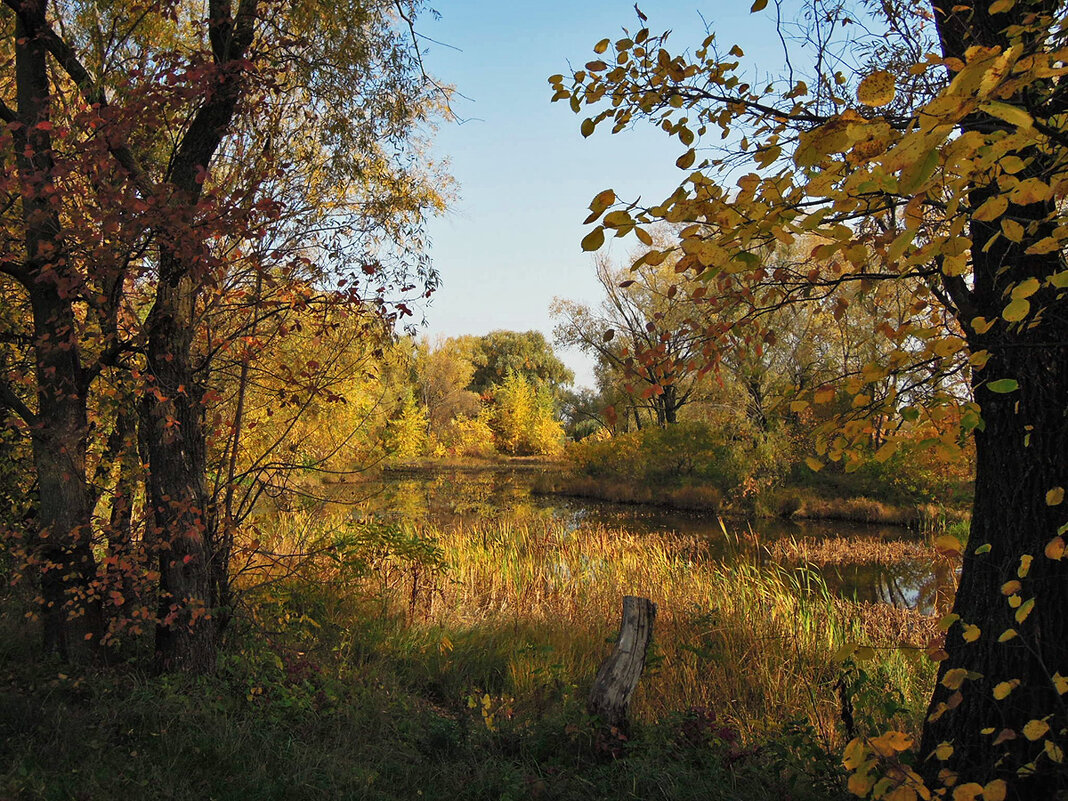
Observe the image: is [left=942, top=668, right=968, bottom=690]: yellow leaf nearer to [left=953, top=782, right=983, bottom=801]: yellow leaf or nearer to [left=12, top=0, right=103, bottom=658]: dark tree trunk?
[left=953, top=782, right=983, bottom=801]: yellow leaf

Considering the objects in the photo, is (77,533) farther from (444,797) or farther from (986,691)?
(986,691)

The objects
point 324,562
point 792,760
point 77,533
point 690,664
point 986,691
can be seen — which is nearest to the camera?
point 986,691

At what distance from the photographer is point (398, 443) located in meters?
6.38

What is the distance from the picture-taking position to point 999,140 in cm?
123

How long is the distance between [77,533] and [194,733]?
61.6 inches

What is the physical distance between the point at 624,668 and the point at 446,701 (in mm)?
1637

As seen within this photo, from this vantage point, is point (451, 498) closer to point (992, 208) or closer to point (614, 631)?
point (614, 631)

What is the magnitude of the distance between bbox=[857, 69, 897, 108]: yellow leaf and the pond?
7.17 m

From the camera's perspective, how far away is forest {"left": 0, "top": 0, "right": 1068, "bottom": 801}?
72.5 inches

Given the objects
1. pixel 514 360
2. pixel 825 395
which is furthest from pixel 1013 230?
pixel 514 360

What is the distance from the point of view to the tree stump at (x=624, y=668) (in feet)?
14.0

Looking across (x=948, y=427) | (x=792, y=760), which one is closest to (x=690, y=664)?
(x=792, y=760)

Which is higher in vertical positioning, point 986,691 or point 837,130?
point 837,130

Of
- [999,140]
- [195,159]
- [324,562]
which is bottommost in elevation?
[324,562]
